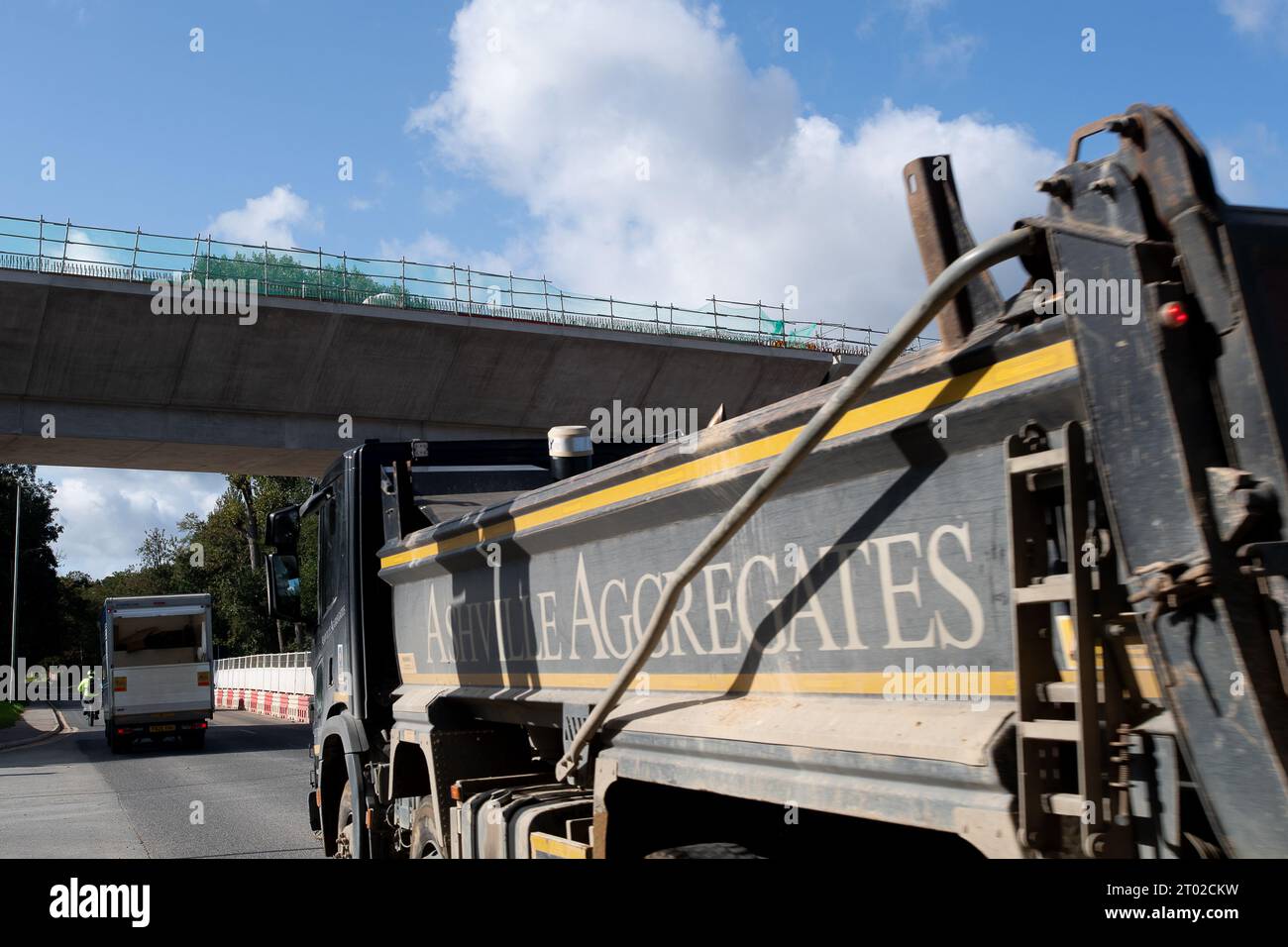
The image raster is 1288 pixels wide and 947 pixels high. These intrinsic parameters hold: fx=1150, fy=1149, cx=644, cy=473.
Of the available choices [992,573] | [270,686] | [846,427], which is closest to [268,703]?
[270,686]

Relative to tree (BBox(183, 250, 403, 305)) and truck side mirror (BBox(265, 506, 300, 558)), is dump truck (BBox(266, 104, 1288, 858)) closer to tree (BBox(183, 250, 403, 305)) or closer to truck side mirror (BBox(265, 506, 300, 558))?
truck side mirror (BBox(265, 506, 300, 558))

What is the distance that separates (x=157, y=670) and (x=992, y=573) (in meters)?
26.2

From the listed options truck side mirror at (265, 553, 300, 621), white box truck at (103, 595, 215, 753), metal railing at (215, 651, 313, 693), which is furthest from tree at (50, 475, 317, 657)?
truck side mirror at (265, 553, 300, 621)

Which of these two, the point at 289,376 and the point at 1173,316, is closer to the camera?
the point at 1173,316

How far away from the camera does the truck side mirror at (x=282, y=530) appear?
796cm

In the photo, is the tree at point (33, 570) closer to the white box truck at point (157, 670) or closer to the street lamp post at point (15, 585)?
the street lamp post at point (15, 585)

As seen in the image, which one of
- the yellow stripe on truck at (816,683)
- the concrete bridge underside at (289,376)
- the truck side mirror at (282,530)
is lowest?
the yellow stripe on truck at (816,683)

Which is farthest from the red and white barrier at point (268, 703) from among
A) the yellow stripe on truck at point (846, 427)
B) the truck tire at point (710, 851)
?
the truck tire at point (710, 851)

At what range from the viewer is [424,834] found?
5.84m

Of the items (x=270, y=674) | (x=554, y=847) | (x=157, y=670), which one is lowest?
(x=554, y=847)

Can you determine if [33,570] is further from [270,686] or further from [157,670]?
[157,670]

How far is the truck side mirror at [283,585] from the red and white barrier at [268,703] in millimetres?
26263

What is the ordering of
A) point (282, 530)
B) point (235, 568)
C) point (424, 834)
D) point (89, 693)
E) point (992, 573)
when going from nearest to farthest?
point (992, 573) → point (424, 834) → point (282, 530) → point (89, 693) → point (235, 568)
